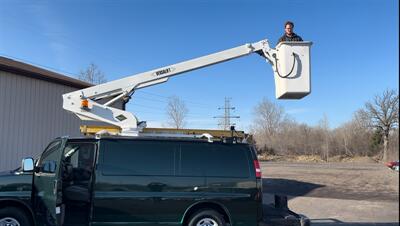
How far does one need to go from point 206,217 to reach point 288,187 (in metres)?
14.0

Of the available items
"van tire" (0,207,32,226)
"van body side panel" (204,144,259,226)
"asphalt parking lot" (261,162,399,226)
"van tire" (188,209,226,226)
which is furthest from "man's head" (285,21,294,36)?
"van tire" (0,207,32,226)

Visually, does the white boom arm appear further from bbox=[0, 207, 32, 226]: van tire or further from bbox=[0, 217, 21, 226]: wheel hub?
bbox=[0, 217, 21, 226]: wheel hub

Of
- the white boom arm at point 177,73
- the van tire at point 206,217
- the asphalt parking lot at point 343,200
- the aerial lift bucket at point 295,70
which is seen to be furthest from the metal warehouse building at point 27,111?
the aerial lift bucket at point 295,70

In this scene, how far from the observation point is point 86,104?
9.84 metres

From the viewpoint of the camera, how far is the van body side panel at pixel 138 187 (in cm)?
786

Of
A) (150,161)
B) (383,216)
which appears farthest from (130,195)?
(383,216)

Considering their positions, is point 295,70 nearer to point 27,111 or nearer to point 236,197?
point 236,197

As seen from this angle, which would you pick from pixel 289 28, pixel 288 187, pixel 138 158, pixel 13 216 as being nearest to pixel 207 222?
pixel 138 158

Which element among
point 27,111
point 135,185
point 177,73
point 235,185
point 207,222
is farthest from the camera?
point 27,111

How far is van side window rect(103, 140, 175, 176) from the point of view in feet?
26.2

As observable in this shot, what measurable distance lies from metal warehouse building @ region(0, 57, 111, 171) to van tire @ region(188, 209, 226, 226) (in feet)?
27.9

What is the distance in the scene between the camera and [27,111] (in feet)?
48.8

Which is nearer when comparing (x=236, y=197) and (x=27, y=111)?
(x=236, y=197)

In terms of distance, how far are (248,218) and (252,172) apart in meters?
0.85
